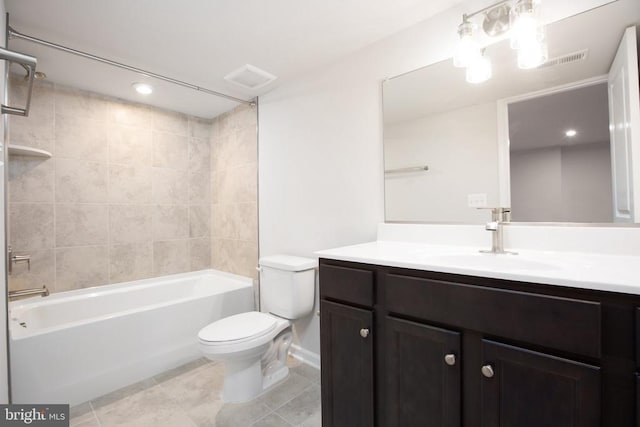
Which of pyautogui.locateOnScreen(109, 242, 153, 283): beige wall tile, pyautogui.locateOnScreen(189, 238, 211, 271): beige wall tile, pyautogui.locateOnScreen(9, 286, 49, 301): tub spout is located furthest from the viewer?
pyautogui.locateOnScreen(189, 238, 211, 271): beige wall tile

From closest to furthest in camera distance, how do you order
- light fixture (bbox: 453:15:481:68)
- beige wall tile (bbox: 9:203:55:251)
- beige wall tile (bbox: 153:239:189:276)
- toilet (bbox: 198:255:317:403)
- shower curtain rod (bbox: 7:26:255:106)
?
light fixture (bbox: 453:15:481:68), shower curtain rod (bbox: 7:26:255:106), toilet (bbox: 198:255:317:403), beige wall tile (bbox: 9:203:55:251), beige wall tile (bbox: 153:239:189:276)

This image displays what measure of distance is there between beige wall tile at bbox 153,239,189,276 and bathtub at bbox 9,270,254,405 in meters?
0.16

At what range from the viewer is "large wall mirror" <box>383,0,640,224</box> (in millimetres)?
1152

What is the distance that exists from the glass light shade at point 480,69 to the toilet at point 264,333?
4.78 feet

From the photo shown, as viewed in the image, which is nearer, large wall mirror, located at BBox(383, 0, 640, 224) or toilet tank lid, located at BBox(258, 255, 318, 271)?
large wall mirror, located at BBox(383, 0, 640, 224)

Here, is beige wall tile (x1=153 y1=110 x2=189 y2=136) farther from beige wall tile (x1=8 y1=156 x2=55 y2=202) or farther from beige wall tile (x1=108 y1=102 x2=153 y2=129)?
beige wall tile (x1=8 y1=156 x2=55 y2=202)

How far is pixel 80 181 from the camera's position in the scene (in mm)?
2385

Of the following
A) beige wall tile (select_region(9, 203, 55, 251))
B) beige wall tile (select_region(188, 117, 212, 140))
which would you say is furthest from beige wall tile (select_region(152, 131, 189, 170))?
beige wall tile (select_region(9, 203, 55, 251))

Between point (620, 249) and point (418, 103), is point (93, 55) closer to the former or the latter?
point (418, 103)

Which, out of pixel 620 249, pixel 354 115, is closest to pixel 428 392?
pixel 620 249

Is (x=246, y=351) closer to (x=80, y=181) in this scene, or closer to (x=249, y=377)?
(x=249, y=377)

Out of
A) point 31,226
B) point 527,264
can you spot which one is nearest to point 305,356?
point 527,264

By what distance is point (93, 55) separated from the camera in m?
1.88

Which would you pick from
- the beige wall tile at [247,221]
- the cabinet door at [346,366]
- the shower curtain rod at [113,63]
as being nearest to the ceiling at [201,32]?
the shower curtain rod at [113,63]
